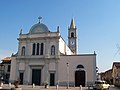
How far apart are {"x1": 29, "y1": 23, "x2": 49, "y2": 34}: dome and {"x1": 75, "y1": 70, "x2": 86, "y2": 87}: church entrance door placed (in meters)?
13.7

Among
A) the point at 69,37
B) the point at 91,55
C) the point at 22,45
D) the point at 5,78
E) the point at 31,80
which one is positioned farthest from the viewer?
the point at 69,37

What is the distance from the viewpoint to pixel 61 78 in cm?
4178

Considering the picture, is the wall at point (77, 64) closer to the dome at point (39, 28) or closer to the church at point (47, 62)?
the church at point (47, 62)

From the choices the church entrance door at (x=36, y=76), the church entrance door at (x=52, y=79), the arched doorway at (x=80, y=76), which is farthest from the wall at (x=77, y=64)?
the church entrance door at (x=36, y=76)

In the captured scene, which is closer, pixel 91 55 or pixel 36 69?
pixel 91 55

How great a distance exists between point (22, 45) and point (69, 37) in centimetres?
2566

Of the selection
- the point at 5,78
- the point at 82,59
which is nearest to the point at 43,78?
the point at 82,59

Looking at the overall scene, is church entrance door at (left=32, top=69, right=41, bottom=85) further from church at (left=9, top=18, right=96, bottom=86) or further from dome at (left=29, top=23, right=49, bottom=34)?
dome at (left=29, top=23, right=49, bottom=34)

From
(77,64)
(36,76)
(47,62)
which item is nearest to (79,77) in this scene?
(77,64)

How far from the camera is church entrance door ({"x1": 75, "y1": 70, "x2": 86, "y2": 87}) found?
41250mm

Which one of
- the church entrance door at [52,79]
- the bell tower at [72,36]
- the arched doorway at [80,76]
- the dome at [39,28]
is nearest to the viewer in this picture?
the arched doorway at [80,76]

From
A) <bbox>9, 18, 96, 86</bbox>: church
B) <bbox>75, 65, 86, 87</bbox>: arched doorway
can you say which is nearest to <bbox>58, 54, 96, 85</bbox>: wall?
<bbox>9, 18, 96, 86</bbox>: church

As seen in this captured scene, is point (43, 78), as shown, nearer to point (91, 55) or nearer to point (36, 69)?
point (36, 69)

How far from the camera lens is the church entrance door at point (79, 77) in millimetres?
41250
